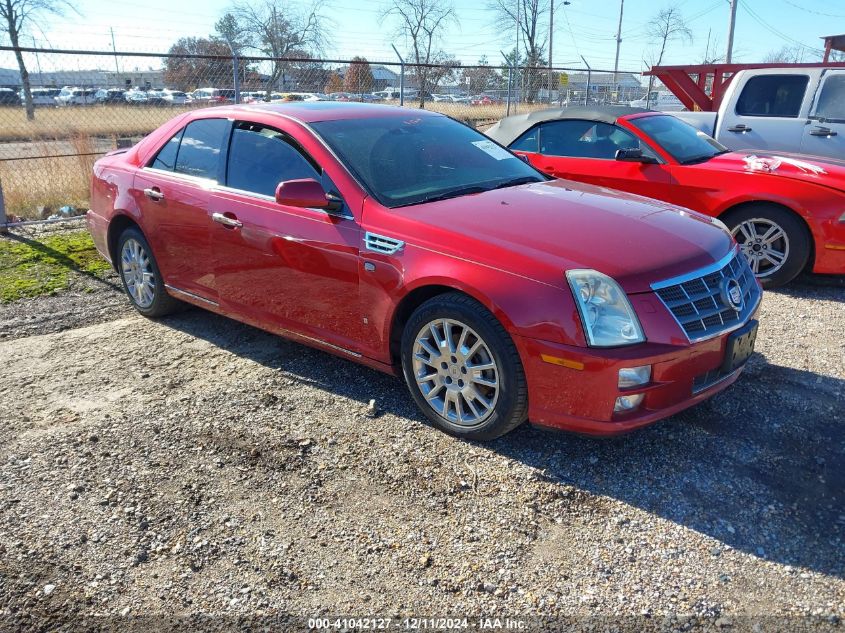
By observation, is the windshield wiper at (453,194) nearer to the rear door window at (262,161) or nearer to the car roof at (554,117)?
the rear door window at (262,161)

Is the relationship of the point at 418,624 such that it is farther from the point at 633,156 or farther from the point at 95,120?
the point at 95,120

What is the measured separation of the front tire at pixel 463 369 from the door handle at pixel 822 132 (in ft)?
21.2

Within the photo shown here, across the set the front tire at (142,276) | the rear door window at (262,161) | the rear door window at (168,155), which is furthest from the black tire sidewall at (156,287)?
the rear door window at (262,161)

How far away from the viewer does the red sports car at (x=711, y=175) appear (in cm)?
575

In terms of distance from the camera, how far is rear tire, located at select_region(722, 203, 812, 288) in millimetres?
5832

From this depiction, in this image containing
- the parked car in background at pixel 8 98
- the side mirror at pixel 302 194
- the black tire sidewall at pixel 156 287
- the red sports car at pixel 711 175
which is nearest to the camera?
the side mirror at pixel 302 194

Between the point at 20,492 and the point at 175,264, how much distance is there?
204 centimetres

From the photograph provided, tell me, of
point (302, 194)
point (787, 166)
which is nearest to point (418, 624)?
point (302, 194)

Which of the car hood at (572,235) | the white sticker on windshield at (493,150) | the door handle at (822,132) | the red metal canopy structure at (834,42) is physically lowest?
the car hood at (572,235)

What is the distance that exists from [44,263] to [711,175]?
250 inches

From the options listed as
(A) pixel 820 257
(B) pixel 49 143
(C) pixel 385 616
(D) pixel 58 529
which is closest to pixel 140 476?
(D) pixel 58 529

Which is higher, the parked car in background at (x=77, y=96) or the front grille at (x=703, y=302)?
the parked car in background at (x=77, y=96)

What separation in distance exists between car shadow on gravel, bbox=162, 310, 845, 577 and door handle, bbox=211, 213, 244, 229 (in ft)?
3.06

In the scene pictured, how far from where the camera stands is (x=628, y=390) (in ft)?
9.87
